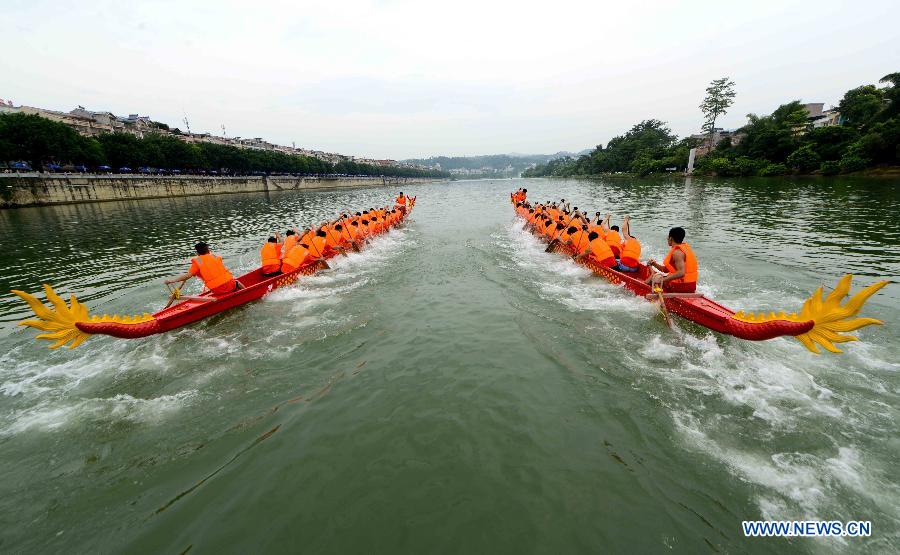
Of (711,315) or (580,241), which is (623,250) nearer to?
(580,241)

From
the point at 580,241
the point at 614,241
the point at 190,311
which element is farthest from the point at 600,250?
the point at 190,311

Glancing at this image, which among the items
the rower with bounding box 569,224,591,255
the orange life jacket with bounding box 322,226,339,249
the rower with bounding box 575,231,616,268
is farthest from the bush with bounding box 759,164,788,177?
the orange life jacket with bounding box 322,226,339,249

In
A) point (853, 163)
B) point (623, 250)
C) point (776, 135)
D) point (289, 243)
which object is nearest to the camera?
point (623, 250)

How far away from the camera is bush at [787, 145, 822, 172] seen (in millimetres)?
44938

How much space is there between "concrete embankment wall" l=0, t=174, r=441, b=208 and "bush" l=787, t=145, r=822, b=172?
276 feet

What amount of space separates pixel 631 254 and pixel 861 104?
6642 cm

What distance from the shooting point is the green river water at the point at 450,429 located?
3562 millimetres

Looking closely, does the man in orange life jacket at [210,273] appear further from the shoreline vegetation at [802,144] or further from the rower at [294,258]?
the shoreline vegetation at [802,144]

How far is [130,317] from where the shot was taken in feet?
22.9

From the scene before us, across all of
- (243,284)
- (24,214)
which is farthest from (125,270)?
(24,214)

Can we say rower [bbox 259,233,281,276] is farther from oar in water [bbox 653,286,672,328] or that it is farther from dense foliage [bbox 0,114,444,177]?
dense foliage [bbox 0,114,444,177]

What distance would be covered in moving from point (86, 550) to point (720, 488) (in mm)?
6531

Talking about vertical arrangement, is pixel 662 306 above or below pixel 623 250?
below

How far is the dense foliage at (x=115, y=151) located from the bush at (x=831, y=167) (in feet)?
281
